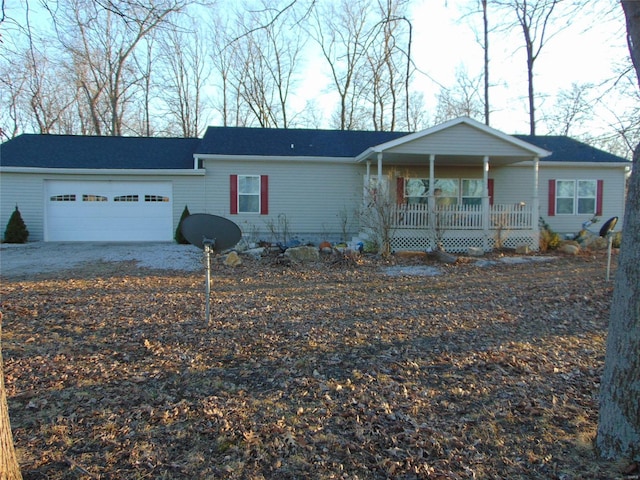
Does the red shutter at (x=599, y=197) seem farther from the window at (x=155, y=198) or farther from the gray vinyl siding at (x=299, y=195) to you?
the window at (x=155, y=198)

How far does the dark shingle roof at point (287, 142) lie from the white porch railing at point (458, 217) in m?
3.55

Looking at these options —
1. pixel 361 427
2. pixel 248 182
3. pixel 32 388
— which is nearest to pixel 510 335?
pixel 361 427

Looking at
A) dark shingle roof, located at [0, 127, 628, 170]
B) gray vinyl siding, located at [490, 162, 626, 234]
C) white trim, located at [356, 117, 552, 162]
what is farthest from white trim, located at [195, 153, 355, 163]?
gray vinyl siding, located at [490, 162, 626, 234]

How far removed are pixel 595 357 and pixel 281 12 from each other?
16.0 ft

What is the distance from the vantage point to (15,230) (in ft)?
42.6

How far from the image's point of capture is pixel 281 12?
4.64 metres

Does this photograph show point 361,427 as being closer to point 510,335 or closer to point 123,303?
point 510,335

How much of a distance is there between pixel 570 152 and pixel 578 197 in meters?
1.79

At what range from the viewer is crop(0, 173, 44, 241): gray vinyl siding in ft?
44.3

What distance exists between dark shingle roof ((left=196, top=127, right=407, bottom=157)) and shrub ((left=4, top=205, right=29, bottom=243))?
584 centimetres

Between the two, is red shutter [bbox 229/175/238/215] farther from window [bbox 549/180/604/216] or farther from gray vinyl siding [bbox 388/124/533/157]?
window [bbox 549/180/604/216]

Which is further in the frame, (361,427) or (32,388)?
(32,388)

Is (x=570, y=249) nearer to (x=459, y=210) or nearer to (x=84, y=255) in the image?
(x=459, y=210)

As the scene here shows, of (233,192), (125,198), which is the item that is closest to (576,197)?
(233,192)
